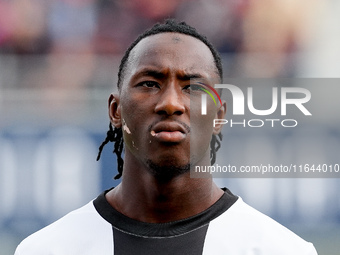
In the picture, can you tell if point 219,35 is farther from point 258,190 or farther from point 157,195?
point 157,195

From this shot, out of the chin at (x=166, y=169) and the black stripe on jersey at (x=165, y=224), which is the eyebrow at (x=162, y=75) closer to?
the chin at (x=166, y=169)

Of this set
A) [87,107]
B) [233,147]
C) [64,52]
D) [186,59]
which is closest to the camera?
[186,59]

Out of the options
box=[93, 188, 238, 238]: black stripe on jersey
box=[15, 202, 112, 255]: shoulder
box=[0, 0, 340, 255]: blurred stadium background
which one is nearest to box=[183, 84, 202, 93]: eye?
box=[93, 188, 238, 238]: black stripe on jersey

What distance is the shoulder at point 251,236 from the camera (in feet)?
7.89

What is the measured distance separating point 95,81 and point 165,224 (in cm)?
333

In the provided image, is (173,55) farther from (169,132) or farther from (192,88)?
(169,132)

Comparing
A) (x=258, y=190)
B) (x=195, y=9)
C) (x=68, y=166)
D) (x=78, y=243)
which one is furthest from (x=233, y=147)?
(x=78, y=243)

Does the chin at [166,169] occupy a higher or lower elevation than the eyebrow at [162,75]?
lower

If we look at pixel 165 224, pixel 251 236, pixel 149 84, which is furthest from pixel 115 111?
pixel 251 236

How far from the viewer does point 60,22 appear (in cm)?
593

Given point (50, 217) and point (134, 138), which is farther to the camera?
point (50, 217)

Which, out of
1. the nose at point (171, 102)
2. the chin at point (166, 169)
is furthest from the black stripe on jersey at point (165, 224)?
the nose at point (171, 102)

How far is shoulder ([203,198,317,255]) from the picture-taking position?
240 centimetres

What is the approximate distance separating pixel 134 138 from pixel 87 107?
3028mm
